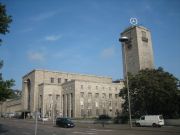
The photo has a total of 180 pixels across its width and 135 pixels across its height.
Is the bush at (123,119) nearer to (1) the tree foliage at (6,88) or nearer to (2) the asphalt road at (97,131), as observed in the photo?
(2) the asphalt road at (97,131)

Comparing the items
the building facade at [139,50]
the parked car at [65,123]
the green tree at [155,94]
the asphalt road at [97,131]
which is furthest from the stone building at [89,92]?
the asphalt road at [97,131]

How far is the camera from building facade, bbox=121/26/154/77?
96.9 m

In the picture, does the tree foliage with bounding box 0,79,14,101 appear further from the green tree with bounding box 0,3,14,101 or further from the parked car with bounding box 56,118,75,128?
the parked car with bounding box 56,118,75,128

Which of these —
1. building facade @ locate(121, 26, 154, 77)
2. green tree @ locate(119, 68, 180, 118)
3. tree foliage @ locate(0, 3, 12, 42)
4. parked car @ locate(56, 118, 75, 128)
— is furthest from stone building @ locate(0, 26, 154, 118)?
tree foliage @ locate(0, 3, 12, 42)

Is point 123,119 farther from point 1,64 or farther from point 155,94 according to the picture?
point 1,64

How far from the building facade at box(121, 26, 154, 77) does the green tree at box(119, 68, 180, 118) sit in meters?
45.8

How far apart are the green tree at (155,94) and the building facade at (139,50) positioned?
150 feet

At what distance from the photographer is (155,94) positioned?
44906 millimetres

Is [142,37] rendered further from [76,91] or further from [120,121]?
[120,121]

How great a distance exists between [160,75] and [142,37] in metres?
54.3

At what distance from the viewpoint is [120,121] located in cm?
5222

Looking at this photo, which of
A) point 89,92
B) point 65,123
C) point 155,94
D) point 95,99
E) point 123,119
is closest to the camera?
point 65,123

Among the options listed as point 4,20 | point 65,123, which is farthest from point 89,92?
point 4,20

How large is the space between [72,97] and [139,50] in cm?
3482
